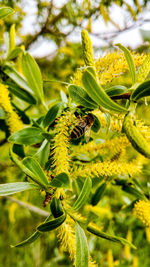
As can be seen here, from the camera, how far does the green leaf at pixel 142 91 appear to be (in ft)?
1.28

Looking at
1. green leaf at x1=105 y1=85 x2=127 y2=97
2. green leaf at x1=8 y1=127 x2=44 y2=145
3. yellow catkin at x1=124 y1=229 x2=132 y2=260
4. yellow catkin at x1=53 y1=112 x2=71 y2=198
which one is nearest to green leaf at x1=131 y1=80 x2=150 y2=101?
green leaf at x1=105 y1=85 x2=127 y2=97

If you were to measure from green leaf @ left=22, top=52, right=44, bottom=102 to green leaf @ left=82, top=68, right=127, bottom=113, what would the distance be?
0.21 meters

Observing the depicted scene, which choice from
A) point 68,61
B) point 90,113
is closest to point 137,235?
point 90,113

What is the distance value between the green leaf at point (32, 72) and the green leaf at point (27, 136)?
0.12 meters

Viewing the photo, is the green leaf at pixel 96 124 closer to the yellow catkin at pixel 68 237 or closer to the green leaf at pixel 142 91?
the green leaf at pixel 142 91

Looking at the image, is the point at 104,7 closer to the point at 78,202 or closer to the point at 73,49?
the point at 73,49

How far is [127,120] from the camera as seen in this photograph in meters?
0.41

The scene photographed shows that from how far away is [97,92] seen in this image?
41 centimetres

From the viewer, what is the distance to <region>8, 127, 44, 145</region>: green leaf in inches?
21.5

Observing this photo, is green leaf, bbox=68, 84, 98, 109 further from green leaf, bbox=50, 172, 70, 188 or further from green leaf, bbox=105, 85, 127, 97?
green leaf, bbox=50, 172, 70, 188

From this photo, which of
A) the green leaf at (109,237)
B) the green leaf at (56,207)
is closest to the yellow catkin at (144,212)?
the green leaf at (109,237)

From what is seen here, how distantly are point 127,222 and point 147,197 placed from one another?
387 millimetres

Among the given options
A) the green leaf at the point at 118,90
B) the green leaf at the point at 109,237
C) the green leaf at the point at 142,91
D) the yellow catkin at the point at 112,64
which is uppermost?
the yellow catkin at the point at 112,64

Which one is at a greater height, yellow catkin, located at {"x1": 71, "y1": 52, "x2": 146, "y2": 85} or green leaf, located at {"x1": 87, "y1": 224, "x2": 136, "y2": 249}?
yellow catkin, located at {"x1": 71, "y1": 52, "x2": 146, "y2": 85}
